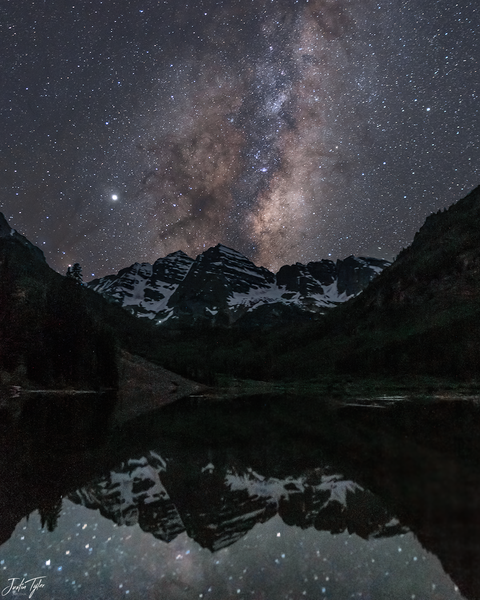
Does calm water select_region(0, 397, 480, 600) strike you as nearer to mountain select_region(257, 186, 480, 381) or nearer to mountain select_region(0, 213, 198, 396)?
mountain select_region(0, 213, 198, 396)

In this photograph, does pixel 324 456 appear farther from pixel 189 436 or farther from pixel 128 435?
pixel 128 435

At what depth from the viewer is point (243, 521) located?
9031 millimetres

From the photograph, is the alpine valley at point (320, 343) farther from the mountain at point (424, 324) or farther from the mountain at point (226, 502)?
the mountain at point (226, 502)

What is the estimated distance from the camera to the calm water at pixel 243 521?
6117 mm

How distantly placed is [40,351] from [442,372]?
355 ft

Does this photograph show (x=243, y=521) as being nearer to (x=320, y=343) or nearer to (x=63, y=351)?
(x=63, y=351)

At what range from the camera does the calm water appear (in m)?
6.12

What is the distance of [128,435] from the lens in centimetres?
2088

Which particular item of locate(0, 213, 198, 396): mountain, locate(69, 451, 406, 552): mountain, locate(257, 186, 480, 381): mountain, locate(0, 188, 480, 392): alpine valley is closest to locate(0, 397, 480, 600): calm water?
locate(69, 451, 406, 552): mountain

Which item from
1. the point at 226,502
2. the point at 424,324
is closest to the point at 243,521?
the point at 226,502

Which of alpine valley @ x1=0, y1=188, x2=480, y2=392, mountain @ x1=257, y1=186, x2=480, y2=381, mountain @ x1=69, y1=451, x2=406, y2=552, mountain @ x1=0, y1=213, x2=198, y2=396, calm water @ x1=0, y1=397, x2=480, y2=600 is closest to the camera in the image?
calm water @ x1=0, y1=397, x2=480, y2=600

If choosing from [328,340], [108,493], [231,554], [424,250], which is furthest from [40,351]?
[424,250]

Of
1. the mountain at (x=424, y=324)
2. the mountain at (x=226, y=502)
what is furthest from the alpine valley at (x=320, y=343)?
the mountain at (x=226, y=502)

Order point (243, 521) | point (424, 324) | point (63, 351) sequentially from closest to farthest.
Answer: point (243, 521), point (63, 351), point (424, 324)
